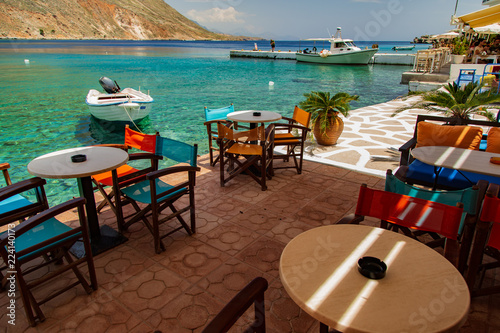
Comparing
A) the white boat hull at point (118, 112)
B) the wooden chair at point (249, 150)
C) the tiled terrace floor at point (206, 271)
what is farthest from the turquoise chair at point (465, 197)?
the white boat hull at point (118, 112)

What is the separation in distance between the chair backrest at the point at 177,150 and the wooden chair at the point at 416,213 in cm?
175

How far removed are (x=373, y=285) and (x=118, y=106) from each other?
10.8 m

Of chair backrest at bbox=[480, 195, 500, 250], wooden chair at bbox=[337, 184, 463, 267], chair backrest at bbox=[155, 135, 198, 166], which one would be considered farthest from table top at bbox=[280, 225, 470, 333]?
chair backrest at bbox=[155, 135, 198, 166]

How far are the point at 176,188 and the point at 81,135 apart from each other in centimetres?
955

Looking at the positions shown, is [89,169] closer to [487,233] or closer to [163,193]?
[163,193]

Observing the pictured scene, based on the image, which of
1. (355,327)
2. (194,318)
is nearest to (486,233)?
(355,327)

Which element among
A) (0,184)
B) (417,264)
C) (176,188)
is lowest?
(0,184)

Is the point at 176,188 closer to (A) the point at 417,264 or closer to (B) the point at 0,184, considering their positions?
(A) the point at 417,264

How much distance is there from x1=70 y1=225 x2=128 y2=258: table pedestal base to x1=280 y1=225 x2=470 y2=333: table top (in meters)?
2.21

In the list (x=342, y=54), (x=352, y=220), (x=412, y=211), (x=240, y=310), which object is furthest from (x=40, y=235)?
(x=342, y=54)

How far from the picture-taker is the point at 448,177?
3518 mm

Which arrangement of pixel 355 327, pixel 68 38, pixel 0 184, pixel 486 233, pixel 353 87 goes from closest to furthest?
pixel 355 327 < pixel 486 233 < pixel 0 184 < pixel 353 87 < pixel 68 38

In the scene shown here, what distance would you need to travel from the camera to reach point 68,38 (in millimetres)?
100500

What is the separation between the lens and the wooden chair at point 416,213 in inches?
71.9
